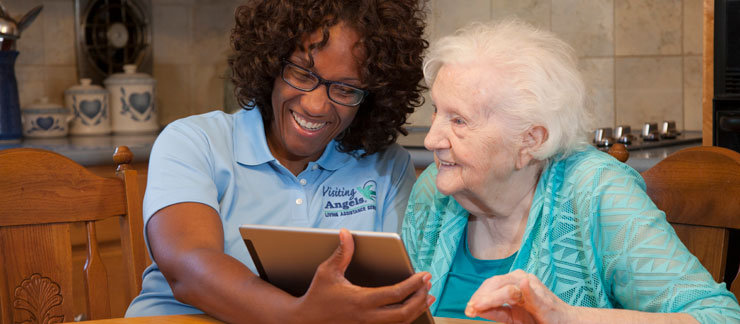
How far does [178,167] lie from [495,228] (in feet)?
1.81

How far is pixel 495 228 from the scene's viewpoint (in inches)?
55.2

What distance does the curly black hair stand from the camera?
1.45 metres

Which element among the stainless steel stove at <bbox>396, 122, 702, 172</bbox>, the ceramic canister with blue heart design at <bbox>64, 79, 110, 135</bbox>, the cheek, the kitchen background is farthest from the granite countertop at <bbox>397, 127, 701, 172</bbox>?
the ceramic canister with blue heart design at <bbox>64, 79, 110, 135</bbox>

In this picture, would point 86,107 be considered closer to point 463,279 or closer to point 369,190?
point 369,190

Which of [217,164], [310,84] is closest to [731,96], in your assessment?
[310,84]

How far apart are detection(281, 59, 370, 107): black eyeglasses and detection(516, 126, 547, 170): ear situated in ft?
1.11

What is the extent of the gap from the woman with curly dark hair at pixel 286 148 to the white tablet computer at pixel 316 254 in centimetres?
10

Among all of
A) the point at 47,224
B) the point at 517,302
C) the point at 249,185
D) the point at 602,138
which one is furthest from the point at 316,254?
the point at 602,138

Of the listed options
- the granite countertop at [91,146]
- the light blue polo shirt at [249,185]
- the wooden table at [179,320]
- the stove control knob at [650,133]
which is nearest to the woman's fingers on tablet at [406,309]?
the wooden table at [179,320]

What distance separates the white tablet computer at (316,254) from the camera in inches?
37.4

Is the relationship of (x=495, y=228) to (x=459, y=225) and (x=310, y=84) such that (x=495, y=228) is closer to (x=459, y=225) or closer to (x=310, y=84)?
(x=459, y=225)

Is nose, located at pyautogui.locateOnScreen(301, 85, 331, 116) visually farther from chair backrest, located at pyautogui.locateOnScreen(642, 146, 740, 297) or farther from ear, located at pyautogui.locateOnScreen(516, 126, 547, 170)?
chair backrest, located at pyautogui.locateOnScreen(642, 146, 740, 297)

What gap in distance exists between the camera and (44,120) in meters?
2.81

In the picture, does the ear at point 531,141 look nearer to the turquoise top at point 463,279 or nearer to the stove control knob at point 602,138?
the turquoise top at point 463,279
